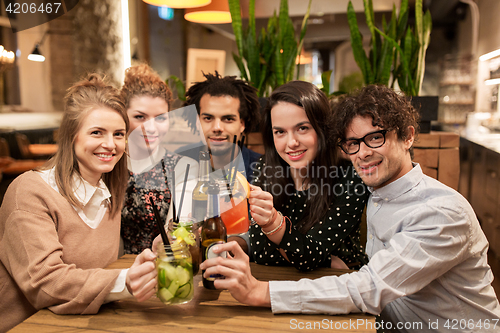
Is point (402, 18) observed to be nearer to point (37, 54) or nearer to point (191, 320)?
point (191, 320)

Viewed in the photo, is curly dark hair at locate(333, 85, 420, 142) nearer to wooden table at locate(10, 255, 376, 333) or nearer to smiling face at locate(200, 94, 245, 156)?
wooden table at locate(10, 255, 376, 333)

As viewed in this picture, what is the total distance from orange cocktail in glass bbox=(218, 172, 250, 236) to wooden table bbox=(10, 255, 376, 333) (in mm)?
242

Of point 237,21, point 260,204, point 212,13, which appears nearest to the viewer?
point 260,204

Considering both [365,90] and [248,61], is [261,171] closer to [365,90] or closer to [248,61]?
[365,90]

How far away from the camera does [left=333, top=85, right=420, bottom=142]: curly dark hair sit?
1157 millimetres

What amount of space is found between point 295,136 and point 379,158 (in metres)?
0.39

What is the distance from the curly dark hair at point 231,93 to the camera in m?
2.09

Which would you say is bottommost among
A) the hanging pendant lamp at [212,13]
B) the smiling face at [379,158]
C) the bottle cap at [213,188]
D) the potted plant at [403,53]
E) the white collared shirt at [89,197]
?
the white collared shirt at [89,197]

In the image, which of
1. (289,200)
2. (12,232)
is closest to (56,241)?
(12,232)

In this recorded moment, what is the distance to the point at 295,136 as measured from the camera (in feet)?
4.80

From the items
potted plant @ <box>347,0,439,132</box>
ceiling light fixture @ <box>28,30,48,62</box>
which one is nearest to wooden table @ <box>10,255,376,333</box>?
potted plant @ <box>347,0,439,132</box>

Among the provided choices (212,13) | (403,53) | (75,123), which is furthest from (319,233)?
(212,13)

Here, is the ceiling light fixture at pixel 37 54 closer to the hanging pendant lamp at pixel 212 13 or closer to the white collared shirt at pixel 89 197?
the hanging pendant lamp at pixel 212 13

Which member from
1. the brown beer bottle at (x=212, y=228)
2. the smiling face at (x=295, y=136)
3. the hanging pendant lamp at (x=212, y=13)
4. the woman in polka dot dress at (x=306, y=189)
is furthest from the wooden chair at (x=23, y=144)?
the brown beer bottle at (x=212, y=228)
